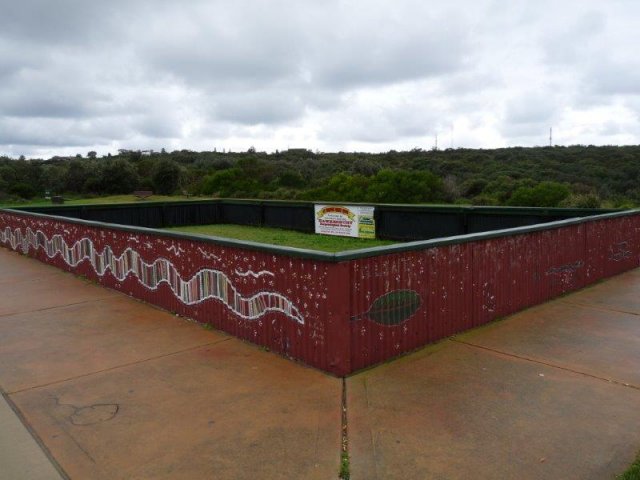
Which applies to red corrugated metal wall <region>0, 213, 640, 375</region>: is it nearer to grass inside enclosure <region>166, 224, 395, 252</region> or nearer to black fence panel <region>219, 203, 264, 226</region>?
grass inside enclosure <region>166, 224, 395, 252</region>

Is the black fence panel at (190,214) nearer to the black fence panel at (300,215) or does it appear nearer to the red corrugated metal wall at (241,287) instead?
the black fence panel at (300,215)

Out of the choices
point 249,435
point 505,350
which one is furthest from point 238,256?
point 505,350

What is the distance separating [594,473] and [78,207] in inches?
819

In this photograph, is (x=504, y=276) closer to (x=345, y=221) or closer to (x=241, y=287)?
(x=241, y=287)

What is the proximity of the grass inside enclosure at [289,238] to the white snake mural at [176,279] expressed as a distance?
713cm

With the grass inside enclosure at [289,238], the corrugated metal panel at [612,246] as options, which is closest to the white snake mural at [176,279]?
the corrugated metal panel at [612,246]


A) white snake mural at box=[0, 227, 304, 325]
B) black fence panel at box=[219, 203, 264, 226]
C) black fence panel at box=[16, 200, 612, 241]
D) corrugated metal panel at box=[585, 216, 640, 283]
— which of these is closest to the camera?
white snake mural at box=[0, 227, 304, 325]

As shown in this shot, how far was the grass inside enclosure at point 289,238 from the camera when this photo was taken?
18000 millimetres

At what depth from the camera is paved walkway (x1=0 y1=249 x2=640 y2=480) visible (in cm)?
377

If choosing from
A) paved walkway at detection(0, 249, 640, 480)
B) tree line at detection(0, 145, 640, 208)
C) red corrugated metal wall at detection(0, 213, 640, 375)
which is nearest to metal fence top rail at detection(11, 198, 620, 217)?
red corrugated metal wall at detection(0, 213, 640, 375)

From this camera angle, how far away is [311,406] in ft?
15.2

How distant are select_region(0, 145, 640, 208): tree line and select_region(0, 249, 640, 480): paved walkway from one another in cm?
2030

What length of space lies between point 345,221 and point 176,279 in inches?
513

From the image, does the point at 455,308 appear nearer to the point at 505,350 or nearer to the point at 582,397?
the point at 505,350
